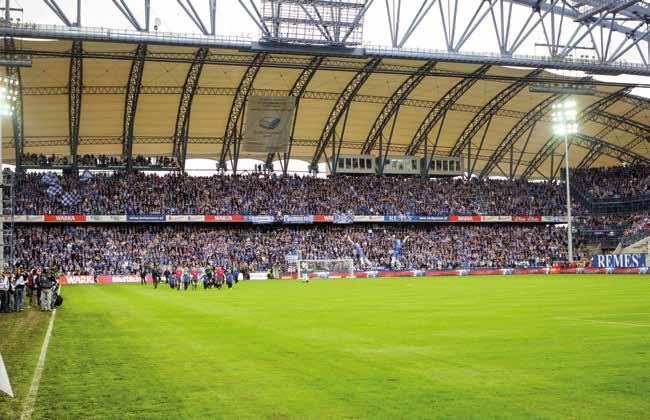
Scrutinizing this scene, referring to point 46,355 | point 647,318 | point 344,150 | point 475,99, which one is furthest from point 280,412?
point 344,150

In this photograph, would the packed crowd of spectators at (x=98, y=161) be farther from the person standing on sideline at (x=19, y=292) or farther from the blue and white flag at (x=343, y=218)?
the person standing on sideline at (x=19, y=292)

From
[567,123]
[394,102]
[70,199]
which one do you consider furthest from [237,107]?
[567,123]

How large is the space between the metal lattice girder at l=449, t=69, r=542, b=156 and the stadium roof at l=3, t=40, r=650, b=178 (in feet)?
0.51

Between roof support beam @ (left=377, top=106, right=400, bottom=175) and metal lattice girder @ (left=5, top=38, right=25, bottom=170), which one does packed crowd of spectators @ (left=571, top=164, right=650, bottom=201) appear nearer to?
roof support beam @ (left=377, top=106, right=400, bottom=175)

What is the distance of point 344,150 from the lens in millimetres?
77875

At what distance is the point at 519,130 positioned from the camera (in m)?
76.7

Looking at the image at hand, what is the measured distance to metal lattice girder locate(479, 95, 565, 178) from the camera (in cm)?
7219

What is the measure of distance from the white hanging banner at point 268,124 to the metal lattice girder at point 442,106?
14.8 m

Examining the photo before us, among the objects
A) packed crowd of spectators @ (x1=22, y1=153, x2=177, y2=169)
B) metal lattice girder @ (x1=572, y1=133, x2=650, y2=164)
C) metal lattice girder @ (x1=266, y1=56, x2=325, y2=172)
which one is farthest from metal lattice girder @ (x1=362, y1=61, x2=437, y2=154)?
metal lattice girder @ (x1=572, y1=133, x2=650, y2=164)

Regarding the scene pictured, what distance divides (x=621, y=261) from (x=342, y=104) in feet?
94.6

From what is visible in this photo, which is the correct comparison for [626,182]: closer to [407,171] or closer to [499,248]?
[499,248]

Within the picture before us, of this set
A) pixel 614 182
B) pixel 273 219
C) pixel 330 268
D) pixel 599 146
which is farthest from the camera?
pixel 599 146

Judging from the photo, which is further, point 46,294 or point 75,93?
point 75,93

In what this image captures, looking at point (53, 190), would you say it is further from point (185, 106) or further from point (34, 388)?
point (34, 388)
